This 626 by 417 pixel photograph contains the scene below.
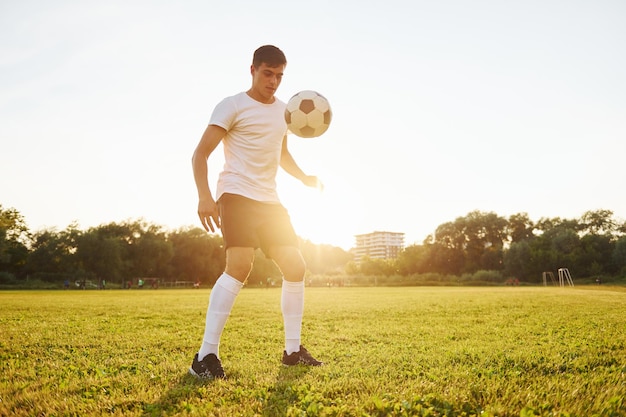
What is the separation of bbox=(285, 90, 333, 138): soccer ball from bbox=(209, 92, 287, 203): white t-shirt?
202 millimetres

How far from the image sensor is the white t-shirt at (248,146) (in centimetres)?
415

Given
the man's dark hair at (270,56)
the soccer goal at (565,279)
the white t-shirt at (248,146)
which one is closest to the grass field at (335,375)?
the white t-shirt at (248,146)

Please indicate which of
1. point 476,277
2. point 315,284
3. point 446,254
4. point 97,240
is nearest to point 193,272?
point 97,240

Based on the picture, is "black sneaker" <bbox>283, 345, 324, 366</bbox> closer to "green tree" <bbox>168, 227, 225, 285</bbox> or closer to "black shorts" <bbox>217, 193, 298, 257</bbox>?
"black shorts" <bbox>217, 193, 298, 257</bbox>

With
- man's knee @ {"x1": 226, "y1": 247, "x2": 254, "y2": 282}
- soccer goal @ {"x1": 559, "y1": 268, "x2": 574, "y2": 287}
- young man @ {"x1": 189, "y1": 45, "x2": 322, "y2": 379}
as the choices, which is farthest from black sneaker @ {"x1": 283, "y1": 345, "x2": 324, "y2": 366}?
soccer goal @ {"x1": 559, "y1": 268, "x2": 574, "y2": 287}

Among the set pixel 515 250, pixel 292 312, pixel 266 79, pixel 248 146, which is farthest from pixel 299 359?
pixel 515 250

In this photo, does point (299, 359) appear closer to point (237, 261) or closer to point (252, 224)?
point (237, 261)

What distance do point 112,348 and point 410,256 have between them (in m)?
109

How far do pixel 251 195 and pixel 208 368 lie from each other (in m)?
1.56

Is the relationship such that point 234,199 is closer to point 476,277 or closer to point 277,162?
point 277,162

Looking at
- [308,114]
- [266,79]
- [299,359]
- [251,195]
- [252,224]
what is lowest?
[299,359]

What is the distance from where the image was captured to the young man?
13.1 feet

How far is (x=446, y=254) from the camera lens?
353ft

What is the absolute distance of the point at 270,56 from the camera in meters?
4.16
